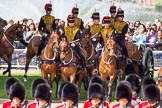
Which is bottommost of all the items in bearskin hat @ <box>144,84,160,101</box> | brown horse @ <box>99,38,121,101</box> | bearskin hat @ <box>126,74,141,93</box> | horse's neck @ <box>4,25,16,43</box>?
bearskin hat @ <box>144,84,160,101</box>

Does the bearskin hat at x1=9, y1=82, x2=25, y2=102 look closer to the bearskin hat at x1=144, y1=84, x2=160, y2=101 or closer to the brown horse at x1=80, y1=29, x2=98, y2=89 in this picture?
the bearskin hat at x1=144, y1=84, x2=160, y2=101

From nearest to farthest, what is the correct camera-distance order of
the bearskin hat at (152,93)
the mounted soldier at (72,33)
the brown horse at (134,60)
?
the bearskin hat at (152,93)
the mounted soldier at (72,33)
the brown horse at (134,60)

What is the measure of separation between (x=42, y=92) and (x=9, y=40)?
40.5 feet

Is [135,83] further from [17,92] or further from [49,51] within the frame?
[49,51]

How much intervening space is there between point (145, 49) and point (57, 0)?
46.3 ft

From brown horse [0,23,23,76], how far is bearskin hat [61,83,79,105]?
11.6 m

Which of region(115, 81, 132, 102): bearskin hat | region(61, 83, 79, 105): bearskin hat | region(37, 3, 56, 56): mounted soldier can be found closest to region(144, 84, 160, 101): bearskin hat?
region(115, 81, 132, 102): bearskin hat

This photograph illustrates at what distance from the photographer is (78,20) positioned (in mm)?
23719

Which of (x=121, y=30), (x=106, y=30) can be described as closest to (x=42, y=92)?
(x=106, y=30)

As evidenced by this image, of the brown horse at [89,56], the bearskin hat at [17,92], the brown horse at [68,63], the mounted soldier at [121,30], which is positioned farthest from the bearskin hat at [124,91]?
the brown horse at [89,56]

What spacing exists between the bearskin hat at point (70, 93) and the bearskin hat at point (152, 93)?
3.85 ft

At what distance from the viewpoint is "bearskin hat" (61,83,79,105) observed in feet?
46.8

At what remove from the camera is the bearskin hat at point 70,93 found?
14275 mm

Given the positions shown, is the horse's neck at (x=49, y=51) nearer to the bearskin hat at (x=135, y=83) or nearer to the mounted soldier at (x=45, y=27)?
the mounted soldier at (x=45, y=27)
